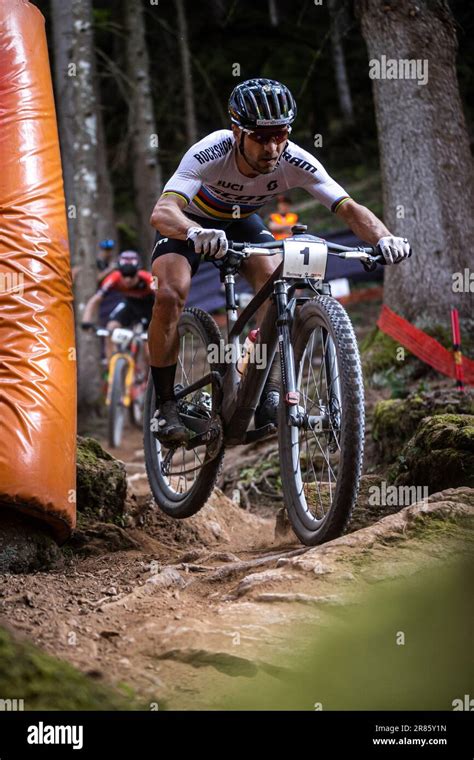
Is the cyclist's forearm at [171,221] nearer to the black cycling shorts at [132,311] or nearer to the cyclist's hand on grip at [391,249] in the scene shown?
the cyclist's hand on grip at [391,249]

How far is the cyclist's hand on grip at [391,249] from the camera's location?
14.5 ft

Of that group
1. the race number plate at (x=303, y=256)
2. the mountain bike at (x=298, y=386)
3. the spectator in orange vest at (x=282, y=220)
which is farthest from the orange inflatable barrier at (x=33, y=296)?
the spectator in orange vest at (x=282, y=220)

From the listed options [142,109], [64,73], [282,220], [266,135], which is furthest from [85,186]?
[266,135]

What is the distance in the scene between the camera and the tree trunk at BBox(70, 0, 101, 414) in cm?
1325

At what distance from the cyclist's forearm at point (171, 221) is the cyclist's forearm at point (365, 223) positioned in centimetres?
83

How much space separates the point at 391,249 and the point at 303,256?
0.44m

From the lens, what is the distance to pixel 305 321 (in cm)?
446

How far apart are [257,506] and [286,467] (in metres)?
2.89

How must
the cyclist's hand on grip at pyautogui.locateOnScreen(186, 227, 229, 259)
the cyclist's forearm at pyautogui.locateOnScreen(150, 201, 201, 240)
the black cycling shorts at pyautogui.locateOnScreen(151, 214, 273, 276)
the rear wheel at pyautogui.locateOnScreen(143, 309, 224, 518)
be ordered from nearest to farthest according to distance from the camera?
1. the cyclist's hand on grip at pyautogui.locateOnScreen(186, 227, 229, 259)
2. the cyclist's forearm at pyautogui.locateOnScreen(150, 201, 201, 240)
3. the black cycling shorts at pyautogui.locateOnScreen(151, 214, 273, 276)
4. the rear wheel at pyautogui.locateOnScreen(143, 309, 224, 518)

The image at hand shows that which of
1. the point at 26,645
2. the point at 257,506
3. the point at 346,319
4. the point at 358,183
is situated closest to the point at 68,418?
the point at 346,319

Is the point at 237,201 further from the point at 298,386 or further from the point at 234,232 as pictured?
the point at 298,386

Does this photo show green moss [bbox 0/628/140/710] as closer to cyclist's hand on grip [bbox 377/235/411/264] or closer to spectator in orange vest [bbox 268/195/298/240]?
cyclist's hand on grip [bbox 377/235/411/264]

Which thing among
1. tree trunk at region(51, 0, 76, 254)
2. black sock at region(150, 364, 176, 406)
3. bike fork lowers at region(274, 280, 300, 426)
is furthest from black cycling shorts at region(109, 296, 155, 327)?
bike fork lowers at region(274, 280, 300, 426)

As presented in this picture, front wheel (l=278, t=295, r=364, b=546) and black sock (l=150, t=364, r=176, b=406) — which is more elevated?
black sock (l=150, t=364, r=176, b=406)
